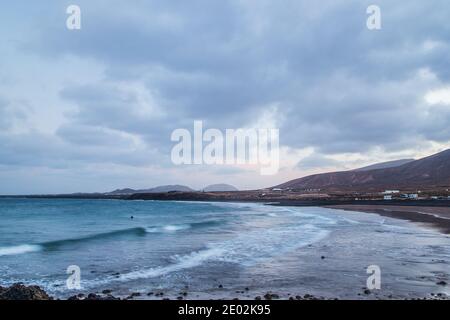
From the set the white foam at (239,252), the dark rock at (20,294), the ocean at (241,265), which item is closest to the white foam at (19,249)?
the ocean at (241,265)

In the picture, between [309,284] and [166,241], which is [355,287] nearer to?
[309,284]

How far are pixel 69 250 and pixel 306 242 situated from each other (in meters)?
15.8

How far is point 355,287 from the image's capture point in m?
12.8

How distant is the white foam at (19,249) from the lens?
77.7 feet
